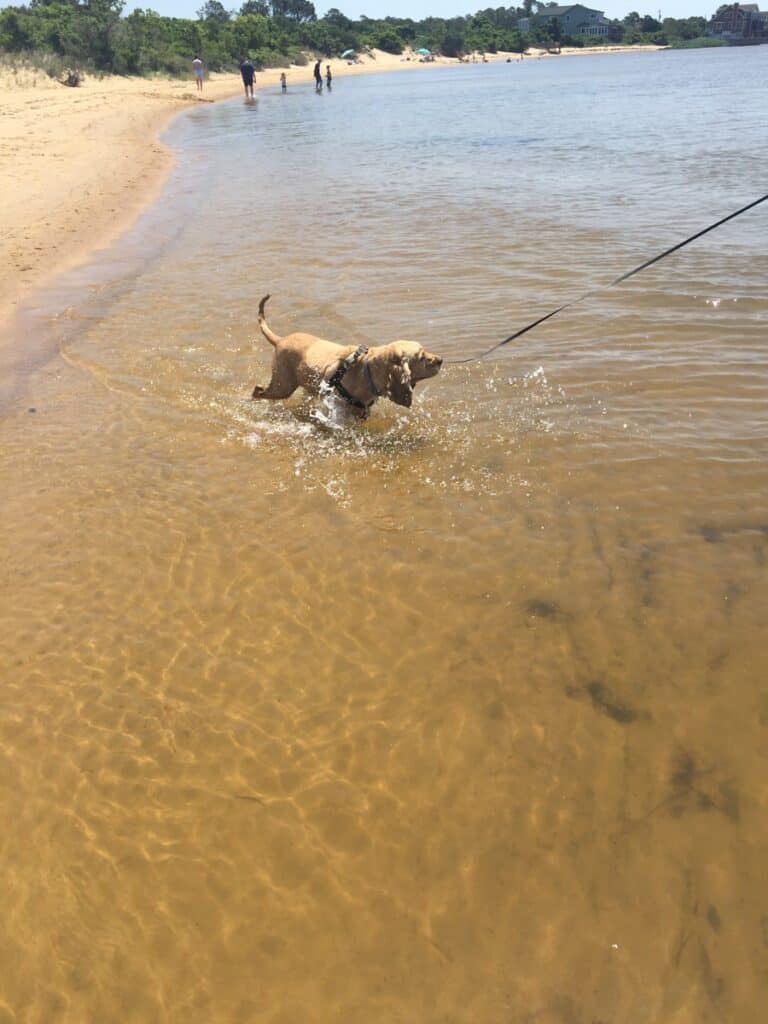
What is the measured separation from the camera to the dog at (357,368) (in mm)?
5742

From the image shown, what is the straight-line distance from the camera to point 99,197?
16.8 m

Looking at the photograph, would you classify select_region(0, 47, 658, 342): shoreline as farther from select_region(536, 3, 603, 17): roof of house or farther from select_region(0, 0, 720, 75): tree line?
select_region(536, 3, 603, 17): roof of house

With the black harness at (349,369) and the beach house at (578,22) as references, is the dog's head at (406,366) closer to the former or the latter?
the black harness at (349,369)

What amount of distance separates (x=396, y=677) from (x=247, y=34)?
87.0 meters

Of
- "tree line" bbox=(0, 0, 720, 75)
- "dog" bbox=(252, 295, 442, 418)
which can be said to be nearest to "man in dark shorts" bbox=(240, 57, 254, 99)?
"tree line" bbox=(0, 0, 720, 75)

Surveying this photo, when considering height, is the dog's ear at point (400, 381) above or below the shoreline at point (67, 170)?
below

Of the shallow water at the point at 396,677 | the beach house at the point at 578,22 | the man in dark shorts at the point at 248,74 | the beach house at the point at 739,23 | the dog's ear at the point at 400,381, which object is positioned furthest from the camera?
the beach house at the point at 578,22

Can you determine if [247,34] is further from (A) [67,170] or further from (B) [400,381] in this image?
(B) [400,381]

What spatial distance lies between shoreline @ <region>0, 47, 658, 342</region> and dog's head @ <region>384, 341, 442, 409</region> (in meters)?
6.41

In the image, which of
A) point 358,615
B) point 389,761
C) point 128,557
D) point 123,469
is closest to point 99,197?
point 123,469

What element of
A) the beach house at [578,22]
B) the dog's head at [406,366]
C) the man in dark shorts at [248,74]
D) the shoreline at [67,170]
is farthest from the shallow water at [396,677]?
the beach house at [578,22]

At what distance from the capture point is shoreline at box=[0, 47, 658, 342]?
12.3 m

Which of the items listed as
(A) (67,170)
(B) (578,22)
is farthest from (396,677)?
(B) (578,22)

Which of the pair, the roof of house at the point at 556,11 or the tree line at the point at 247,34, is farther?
the roof of house at the point at 556,11
